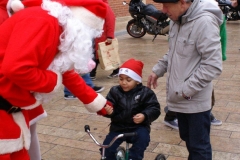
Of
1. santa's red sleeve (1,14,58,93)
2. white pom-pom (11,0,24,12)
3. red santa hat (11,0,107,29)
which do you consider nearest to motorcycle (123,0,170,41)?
white pom-pom (11,0,24,12)

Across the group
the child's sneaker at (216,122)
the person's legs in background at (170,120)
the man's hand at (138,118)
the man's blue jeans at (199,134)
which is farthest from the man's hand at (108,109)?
the child's sneaker at (216,122)

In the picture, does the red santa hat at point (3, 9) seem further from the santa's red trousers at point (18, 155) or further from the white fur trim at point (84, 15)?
the santa's red trousers at point (18, 155)

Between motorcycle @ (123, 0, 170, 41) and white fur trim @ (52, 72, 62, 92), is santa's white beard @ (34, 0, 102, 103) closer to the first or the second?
white fur trim @ (52, 72, 62, 92)

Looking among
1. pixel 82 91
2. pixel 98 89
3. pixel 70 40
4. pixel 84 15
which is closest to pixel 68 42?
pixel 70 40

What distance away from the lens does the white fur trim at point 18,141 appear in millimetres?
2355

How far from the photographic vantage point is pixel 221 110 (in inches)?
203

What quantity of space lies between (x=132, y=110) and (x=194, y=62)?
0.70 metres

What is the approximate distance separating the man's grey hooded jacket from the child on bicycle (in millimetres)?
229

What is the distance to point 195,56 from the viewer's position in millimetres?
2893

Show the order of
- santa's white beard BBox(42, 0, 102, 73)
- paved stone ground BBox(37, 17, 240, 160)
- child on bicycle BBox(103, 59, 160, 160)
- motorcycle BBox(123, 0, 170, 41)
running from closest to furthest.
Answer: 1. santa's white beard BBox(42, 0, 102, 73)
2. child on bicycle BBox(103, 59, 160, 160)
3. paved stone ground BBox(37, 17, 240, 160)
4. motorcycle BBox(123, 0, 170, 41)

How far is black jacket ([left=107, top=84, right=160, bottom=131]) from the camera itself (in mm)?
3271

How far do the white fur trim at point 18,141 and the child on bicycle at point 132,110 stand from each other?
2.86 feet

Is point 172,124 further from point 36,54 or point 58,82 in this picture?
point 36,54

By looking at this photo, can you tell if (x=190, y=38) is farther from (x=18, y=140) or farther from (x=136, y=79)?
(x=18, y=140)
